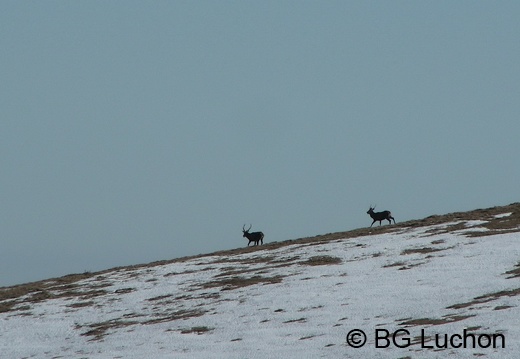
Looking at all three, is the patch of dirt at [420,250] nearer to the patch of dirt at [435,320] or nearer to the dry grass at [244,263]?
the dry grass at [244,263]

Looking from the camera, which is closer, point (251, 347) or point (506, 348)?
point (506, 348)

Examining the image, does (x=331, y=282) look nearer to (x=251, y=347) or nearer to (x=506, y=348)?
(x=251, y=347)

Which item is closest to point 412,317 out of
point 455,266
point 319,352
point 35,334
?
point 319,352

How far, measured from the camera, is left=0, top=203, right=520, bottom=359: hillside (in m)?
23.0

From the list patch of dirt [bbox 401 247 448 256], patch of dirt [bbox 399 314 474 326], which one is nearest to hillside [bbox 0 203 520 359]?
patch of dirt [bbox 399 314 474 326]

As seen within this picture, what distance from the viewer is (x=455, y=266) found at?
32031 mm

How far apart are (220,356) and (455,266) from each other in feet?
36.9

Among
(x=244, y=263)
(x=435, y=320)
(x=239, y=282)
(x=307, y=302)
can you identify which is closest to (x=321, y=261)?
(x=239, y=282)

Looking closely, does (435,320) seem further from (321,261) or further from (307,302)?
(321,261)

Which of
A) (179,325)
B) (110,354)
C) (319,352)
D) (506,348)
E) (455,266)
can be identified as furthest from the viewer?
(455,266)

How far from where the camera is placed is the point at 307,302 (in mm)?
29938

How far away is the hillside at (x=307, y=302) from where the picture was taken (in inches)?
906

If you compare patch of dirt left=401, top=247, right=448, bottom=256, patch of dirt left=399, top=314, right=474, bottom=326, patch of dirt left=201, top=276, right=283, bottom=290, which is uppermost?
patch of dirt left=401, top=247, right=448, bottom=256

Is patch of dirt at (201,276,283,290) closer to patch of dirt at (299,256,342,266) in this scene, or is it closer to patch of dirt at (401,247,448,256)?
patch of dirt at (299,256,342,266)
